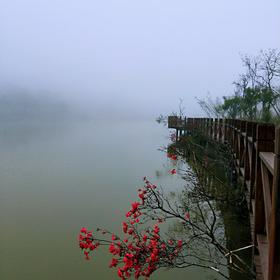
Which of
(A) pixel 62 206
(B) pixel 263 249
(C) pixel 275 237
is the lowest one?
(A) pixel 62 206

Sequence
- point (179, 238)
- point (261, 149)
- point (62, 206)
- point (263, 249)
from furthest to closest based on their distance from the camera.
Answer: point (62, 206) < point (179, 238) < point (261, 149) < point (263, 249)

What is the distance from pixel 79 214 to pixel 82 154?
33.7ft

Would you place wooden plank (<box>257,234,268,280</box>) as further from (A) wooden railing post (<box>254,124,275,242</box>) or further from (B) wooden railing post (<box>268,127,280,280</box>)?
(B) wooden railing post (<box>268,127,280,280</box>)

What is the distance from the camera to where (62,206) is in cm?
777

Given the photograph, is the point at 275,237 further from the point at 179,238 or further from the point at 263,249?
the point at 179,238

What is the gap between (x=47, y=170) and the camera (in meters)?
12.6

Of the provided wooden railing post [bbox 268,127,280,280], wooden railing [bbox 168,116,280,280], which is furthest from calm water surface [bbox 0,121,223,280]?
wooden railing post [bbox 268,127,280,280]

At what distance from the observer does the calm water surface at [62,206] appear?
474cm

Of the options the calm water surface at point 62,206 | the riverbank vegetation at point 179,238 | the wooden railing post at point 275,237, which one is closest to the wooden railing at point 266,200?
the wooden railing post at point 275,237

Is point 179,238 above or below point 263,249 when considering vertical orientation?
below

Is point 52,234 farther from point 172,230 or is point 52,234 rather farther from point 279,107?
point 279,107

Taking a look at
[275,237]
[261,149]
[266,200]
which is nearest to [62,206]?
[261,149]

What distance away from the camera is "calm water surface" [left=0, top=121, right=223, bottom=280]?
187 inches

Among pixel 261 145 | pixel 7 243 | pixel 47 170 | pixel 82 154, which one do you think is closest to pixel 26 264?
pixel 7 243
